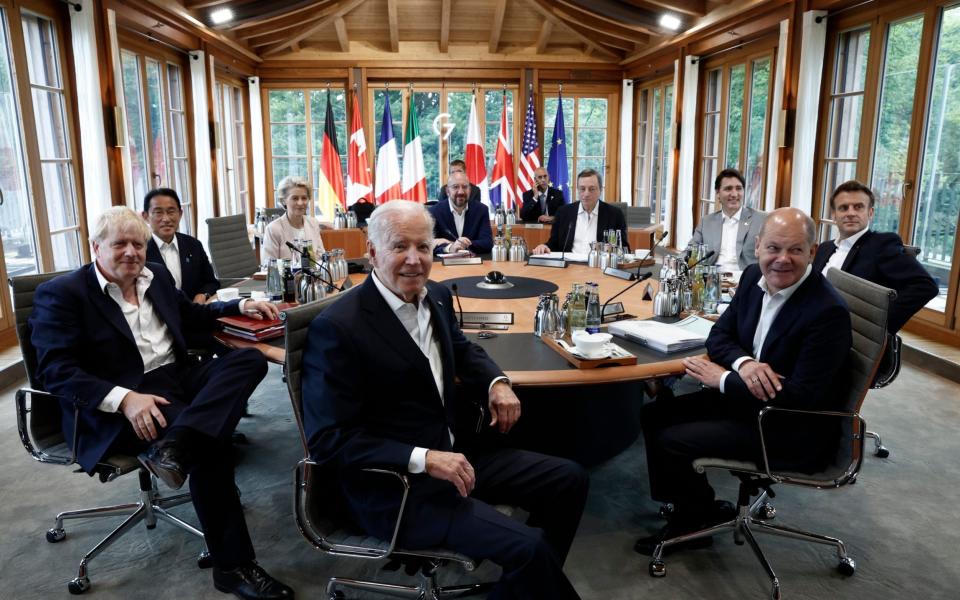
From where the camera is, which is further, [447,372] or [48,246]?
[48,246]

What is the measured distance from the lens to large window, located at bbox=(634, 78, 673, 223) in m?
8.44

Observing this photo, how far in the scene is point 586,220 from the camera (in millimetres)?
4805

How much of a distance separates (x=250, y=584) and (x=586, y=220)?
11.2ft

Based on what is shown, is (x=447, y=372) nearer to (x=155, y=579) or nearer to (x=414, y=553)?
(x=414, y=553)

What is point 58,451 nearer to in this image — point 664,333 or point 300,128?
point 664,333

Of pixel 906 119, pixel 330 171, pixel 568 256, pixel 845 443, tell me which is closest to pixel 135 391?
pixel 845 443

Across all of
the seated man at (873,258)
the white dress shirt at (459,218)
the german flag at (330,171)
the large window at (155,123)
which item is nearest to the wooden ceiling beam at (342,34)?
the german flag at (330,171)

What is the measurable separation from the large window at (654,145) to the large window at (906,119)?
2.84 metres

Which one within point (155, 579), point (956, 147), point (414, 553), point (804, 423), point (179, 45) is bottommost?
point (155, 579)

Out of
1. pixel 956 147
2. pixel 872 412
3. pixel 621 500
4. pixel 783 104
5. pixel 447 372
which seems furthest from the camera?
pixel 783 104

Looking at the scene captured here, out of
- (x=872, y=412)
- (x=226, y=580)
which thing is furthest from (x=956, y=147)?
(x=226, y=580)

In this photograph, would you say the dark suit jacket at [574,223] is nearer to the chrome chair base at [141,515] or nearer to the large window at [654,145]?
the chrome chair base at [141,515]

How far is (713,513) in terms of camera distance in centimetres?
236

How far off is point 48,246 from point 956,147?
19.6ft
